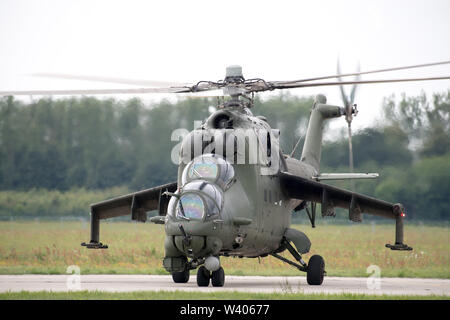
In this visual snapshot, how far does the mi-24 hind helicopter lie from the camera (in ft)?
52.5

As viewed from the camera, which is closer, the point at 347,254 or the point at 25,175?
the point at 347,254

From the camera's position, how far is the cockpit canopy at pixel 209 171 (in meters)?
16.7

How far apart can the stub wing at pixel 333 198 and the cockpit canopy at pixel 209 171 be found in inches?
112

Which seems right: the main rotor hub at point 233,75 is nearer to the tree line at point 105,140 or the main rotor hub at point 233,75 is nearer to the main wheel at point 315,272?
the main wheel at point 315,272

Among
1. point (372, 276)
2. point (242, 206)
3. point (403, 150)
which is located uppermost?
point (403, 150)

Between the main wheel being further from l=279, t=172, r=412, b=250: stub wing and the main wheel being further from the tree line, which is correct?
the tree line

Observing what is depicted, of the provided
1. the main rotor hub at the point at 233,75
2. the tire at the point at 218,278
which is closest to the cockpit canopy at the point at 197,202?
the tire at the point at 218,278

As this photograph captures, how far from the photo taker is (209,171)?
16.7 metres

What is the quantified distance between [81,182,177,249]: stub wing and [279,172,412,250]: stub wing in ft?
9.46

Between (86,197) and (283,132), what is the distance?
8.71m

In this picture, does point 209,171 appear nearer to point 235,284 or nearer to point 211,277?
point 211,277
